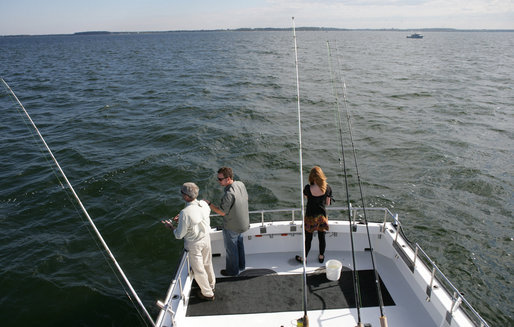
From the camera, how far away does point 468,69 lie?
31.8 meters

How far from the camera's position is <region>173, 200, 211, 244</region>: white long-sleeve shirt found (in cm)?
382

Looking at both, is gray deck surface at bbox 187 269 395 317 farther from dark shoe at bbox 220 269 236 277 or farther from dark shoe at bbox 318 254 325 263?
dark shoe at bbox 318 254 325 263

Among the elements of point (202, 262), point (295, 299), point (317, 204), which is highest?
point (317, 204)

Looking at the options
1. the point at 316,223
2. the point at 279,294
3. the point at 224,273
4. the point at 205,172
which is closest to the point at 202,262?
the point at 224,273

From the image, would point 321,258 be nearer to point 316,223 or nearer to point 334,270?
point 334,270

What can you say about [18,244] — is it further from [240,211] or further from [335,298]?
[335,298]

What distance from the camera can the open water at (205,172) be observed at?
669 cm

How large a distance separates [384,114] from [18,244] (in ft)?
50.5

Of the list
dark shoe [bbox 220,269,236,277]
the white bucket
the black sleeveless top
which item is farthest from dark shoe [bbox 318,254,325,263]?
dark shoe [bbox 220,269,236,277]

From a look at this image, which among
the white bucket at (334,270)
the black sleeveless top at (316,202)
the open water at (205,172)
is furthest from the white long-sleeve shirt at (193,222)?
the open water at (205,172)

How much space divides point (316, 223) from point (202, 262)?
165 centimetres

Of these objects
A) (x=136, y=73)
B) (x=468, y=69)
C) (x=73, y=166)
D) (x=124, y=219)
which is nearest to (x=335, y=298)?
(x=124, y=219)

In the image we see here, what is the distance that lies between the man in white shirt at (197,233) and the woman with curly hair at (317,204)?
1384 mm

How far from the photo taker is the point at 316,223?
4902 mm
